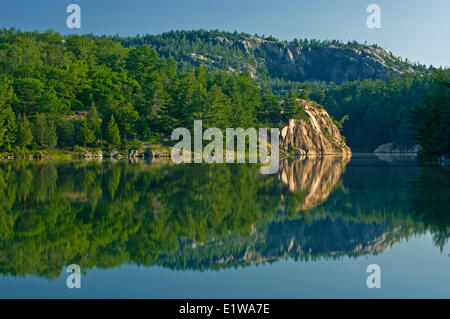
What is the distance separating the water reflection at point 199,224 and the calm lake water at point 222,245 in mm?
32

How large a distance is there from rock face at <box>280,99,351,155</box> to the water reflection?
83.7 meters

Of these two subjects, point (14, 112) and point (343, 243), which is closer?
point (343, 243)

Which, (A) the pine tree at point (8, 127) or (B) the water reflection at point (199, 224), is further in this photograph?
(A) the pine tree at point (8, 127)

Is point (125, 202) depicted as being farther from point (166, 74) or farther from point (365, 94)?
point (365, 94)

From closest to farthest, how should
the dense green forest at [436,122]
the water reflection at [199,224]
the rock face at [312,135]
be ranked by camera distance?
the water reflection at [199,224]
the dense green forest at [436,122]
the rock face at [312,135]

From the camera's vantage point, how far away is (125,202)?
60.6 feet

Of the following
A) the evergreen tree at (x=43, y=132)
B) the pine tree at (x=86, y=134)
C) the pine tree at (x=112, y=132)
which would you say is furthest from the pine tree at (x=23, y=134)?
the pine tree at (x=112, y=132)

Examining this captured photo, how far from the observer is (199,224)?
46.7 ft

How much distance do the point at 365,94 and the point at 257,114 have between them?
57634 millimetres

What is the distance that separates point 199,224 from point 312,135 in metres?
99.8

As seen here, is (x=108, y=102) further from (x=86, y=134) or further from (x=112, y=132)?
(x=86, y=134)

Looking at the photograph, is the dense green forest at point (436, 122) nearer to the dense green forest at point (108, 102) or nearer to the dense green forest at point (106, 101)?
the dense green forest at point (106, 101)

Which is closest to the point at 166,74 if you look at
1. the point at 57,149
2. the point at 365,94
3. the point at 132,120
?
the point at 132,120

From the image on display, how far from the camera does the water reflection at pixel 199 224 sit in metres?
10.5
